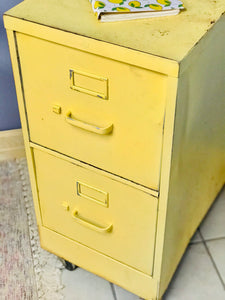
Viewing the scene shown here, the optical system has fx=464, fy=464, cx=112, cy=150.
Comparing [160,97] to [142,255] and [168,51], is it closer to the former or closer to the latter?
[168,51]

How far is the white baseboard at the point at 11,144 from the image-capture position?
164cm

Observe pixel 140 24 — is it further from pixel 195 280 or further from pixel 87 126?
pixel 195 280

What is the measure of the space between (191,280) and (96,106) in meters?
0.65

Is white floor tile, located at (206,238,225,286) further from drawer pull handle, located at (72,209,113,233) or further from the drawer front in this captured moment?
drawer pull handle, located at (72,209,113,233)

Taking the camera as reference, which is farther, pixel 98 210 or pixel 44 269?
pixel 44 269

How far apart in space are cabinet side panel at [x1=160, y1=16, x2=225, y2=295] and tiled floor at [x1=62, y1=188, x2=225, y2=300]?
8 cm

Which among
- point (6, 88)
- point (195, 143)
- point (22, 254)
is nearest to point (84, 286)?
point (22, 254)

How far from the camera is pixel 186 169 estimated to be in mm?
1053

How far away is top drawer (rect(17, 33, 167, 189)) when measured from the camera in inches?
33.7

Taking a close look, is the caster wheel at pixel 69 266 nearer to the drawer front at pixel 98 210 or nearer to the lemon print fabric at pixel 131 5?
the drawer front at pixel 98 210

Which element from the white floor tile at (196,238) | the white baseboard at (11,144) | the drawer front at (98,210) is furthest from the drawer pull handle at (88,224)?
the white baseboard at (11,144)

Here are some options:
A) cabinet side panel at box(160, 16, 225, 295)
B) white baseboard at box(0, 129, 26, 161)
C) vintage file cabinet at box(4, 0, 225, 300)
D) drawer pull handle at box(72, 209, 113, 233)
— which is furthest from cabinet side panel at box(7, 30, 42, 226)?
white baseboard at box(0, 129, 26, 161)

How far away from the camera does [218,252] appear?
1388 mm

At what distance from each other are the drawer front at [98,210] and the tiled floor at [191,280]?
0.53 ft
